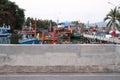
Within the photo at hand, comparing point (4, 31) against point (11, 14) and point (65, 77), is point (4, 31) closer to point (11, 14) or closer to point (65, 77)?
point (11, 14)

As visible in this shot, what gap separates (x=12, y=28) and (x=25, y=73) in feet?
222

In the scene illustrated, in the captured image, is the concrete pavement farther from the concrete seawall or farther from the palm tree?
the palm tree

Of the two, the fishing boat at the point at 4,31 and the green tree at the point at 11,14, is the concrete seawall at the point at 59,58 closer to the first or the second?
the fishing boat at the point at 4,31

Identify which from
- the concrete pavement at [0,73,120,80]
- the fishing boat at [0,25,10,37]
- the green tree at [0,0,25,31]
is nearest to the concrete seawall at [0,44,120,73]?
the concrete pavement at [0,73,120,80]

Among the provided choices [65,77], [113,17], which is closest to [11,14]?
[113,17]

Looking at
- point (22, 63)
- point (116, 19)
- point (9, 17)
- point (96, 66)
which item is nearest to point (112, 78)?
point (96, 66)

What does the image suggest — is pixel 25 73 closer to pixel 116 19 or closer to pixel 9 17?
pixel 9 17

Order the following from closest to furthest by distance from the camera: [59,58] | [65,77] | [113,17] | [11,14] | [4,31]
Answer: [65,77] → [59,58] → [4,31] → [11,14] → [113,17]

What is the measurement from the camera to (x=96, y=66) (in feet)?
35.8

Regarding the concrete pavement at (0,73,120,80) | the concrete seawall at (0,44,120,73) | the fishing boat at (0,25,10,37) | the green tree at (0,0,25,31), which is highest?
→ the green tree at (0,0,25,31)

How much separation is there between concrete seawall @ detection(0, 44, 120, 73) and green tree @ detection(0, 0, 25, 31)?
184 feet

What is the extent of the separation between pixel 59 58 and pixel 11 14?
202 ft

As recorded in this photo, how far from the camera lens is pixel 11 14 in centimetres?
7112

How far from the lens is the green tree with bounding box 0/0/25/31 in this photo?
2653 inches
